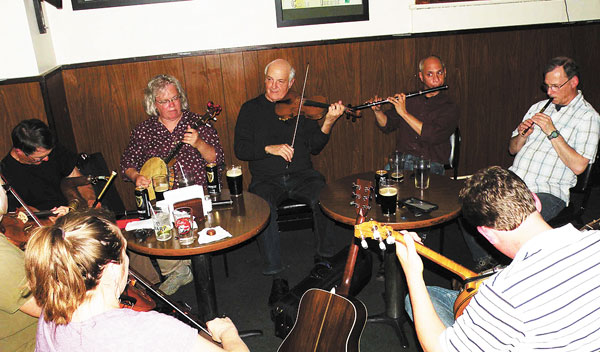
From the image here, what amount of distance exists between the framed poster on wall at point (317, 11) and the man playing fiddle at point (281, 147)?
57cm

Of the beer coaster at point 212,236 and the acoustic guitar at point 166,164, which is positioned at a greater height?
the acoustic guitar at point 166,164

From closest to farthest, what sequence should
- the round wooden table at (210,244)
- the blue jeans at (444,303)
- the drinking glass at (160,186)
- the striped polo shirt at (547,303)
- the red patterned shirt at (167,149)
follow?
1. the striped polo shirt at (547,303)
2. the blue jeans at (444,303)
3. the round wooden table at (210,244)
4. the drinking glass at (160,186)
5. the red patterned shirt at (167,149)

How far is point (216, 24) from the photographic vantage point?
12.0ft

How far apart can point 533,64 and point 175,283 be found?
12.0 ft

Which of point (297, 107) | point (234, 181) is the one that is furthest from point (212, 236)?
point (297, 107)

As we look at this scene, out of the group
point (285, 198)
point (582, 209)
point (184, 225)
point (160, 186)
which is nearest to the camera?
point (184, 225)

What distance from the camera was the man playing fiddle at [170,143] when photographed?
3.11 metres

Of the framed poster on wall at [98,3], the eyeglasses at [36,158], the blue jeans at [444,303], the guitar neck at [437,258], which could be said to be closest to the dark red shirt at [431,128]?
the blue jeans at [444,303]

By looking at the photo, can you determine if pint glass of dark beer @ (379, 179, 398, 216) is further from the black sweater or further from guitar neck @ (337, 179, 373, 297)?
the black sweater

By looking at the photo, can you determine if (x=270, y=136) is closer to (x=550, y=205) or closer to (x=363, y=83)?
(x=363, y=83)

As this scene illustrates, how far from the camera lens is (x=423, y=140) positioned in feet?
10.9

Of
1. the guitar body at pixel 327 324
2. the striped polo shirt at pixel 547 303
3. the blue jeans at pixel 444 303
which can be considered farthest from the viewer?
the blue jeans at pixel 444 303

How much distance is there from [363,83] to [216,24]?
4.40 ft

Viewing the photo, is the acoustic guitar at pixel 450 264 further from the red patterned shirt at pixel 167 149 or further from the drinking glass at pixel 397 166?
the red patterned shirt at pixel 167 149
